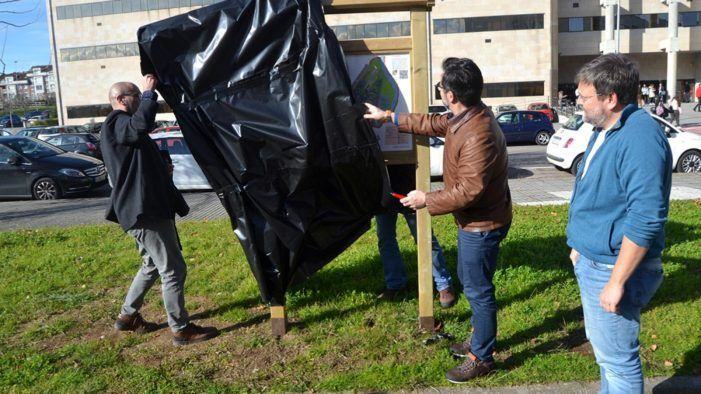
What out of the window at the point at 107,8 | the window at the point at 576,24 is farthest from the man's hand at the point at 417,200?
the window at the point at 576,24

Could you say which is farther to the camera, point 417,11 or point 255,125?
point 417,11

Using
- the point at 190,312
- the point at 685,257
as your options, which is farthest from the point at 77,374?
the point at 685,257

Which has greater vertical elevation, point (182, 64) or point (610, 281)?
point (182, 64)

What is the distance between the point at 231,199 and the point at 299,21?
1.23 meters

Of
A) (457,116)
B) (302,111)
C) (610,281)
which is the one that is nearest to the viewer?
(610,281)

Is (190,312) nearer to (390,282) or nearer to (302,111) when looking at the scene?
(390,282)

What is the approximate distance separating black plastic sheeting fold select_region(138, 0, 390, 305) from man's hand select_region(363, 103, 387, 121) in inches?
2.7

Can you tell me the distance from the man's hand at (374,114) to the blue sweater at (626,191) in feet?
4.85

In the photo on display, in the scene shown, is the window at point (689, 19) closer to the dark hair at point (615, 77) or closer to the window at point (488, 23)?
the window at point (488, 23)

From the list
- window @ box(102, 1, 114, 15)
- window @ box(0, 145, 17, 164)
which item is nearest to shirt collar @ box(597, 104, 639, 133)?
window @ box(0, 145, 17, 164)

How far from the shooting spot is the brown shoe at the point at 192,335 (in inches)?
167

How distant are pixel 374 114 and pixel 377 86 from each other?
1.06ft

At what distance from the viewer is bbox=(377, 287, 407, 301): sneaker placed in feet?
16.0

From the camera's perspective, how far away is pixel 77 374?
3783mm
